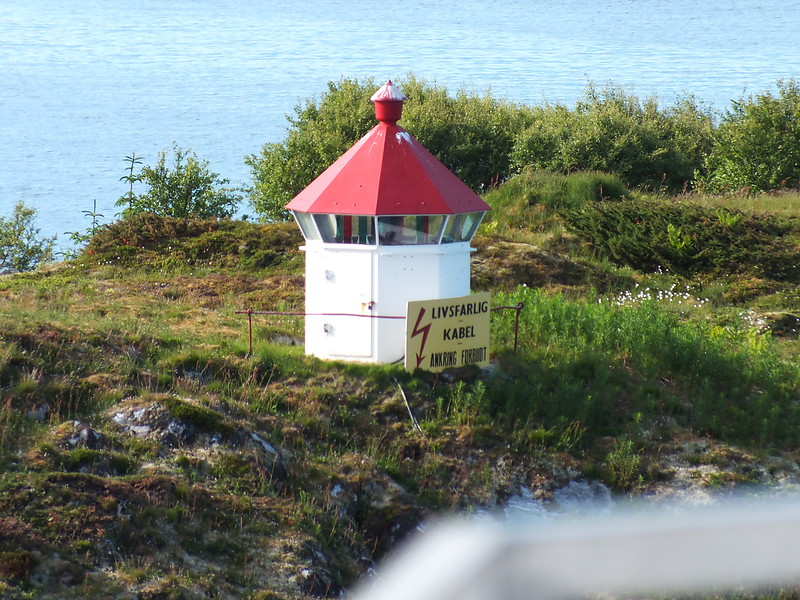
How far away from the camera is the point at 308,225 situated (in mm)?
11242

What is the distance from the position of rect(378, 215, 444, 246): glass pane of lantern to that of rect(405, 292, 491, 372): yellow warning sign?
731 mm

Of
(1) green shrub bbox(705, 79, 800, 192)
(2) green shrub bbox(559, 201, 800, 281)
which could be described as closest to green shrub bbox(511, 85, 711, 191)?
(1) green shrub bbox(705, 79, 800, 192)

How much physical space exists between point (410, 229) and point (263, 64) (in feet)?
249

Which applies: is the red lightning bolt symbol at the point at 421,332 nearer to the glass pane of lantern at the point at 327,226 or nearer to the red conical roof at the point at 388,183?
the red conical roof at the point at 388,183

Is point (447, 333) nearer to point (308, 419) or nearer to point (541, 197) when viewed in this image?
point (308, 419)

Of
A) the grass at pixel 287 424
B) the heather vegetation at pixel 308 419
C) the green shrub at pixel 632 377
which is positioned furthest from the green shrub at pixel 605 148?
the green shrub at pixel 632 377

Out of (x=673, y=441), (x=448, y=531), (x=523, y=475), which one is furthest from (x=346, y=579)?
(x=448, y=531)

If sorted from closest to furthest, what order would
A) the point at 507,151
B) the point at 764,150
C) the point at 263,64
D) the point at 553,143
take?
the point at 553,143
the point at 764,150
the point at 507,151
the point at 263,64

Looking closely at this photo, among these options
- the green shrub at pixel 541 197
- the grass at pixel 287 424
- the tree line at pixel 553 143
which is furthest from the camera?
the tree line at pixel 553 143

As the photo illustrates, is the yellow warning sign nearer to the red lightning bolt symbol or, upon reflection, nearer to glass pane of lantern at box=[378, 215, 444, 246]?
the red lightning bolt symbol

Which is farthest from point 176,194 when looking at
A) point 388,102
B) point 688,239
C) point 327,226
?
point 327,226

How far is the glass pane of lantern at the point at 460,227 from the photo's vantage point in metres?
11.2

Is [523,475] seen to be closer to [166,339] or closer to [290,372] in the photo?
[290,372]

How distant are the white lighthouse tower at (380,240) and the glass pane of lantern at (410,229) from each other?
0.03 feet
